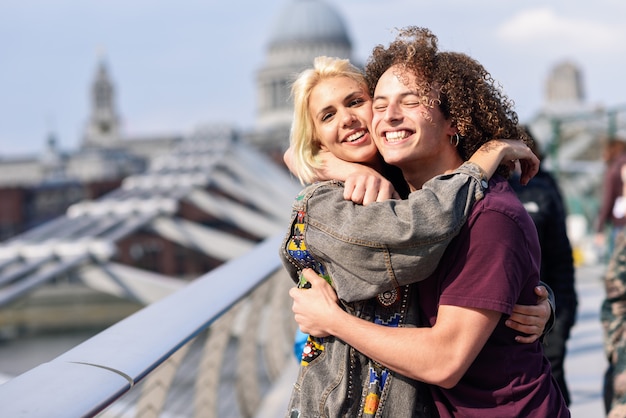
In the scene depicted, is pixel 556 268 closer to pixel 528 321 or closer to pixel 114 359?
→ pixel 528 321

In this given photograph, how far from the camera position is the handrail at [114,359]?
0.99m

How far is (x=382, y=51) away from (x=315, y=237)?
0.35 m

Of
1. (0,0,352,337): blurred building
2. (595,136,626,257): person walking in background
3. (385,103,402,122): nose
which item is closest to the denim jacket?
(385,103,402,122): nose

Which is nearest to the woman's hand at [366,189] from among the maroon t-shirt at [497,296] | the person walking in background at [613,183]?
the maroon t-shirt at [497,296]

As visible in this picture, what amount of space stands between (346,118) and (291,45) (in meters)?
55.6

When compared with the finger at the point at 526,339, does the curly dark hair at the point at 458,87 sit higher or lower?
higher

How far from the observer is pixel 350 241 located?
121cm

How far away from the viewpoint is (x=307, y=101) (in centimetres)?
152

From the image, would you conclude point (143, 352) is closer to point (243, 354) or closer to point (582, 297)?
point (243, 354)

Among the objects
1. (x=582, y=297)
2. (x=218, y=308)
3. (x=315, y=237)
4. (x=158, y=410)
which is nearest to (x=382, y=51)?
(x=315, y=237)

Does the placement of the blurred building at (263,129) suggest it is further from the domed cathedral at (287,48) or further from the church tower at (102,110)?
the church tower at (102,110)

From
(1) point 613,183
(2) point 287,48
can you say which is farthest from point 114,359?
(2) point 287,48

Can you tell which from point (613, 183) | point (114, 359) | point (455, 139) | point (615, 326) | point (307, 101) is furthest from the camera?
point (613, 183)

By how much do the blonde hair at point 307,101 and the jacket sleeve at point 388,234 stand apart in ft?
0.82
